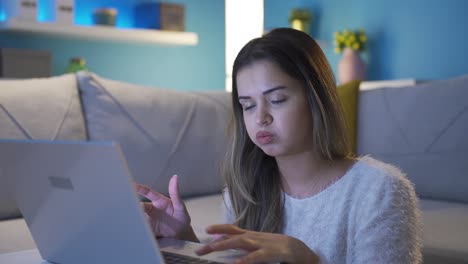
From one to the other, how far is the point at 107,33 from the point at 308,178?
311 cm

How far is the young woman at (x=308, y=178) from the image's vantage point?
3.63ft

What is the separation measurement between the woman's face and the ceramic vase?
3.52 metres

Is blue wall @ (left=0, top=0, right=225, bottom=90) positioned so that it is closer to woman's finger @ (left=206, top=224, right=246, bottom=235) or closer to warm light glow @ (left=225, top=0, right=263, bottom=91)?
warm light glow @ (left=225, top=0, right=263, bottom=91)

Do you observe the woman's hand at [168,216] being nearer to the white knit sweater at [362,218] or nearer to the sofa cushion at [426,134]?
the white knit sweater at [362,218]

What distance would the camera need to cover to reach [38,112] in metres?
2.06

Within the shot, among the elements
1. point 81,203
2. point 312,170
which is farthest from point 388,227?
→ point 81,203

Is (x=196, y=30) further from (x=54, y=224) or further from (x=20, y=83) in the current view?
(x=54, y=224)

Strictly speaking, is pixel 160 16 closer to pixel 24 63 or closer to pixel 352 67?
pixel 24 63

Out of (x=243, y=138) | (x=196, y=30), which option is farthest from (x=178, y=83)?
(x=243, y=138)

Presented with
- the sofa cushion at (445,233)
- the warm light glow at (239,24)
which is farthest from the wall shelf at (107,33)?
the sofa cushion at (445,233)

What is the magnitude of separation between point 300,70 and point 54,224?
1.66 feet

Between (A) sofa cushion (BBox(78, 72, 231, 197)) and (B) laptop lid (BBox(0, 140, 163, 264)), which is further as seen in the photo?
(A) sofa cushion (BBox(78, 72, 231, 197))

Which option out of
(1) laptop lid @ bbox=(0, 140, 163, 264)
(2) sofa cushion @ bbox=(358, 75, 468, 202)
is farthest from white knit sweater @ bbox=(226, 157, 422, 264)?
(2) sofa cushion @ bbox=(358, 75, 468, 202)

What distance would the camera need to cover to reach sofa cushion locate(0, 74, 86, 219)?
6.48ft
